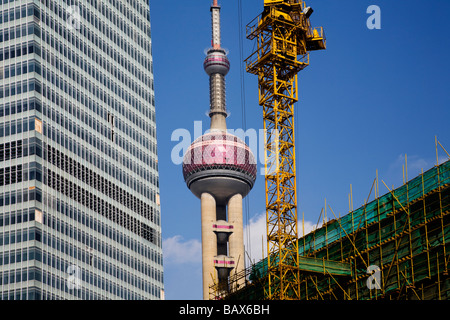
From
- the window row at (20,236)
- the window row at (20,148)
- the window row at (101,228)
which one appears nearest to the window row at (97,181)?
the window row at (20,148)

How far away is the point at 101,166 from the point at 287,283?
2938 inches

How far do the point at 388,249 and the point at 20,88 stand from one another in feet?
276

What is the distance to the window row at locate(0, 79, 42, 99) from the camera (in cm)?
15825

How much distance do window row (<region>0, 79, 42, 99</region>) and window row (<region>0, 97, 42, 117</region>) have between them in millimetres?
1646

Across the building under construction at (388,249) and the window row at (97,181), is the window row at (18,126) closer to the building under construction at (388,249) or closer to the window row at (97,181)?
the window row at (97,181)

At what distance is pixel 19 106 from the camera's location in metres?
158

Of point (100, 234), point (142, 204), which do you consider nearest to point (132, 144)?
point (142, 204)

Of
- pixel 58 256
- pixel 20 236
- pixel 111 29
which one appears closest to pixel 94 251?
pixel 58 256

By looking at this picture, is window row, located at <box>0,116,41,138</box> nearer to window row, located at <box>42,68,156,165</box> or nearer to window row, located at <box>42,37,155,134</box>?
window row, located at <box>42,68,156,165</box>

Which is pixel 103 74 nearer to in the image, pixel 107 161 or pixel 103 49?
Answer: pixel 103 49

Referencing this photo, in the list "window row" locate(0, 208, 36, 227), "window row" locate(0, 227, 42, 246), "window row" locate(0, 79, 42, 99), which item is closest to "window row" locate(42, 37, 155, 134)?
"window row" locate(0, 79, 42, 99)

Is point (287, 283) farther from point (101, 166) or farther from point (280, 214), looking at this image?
point (101, 166)
